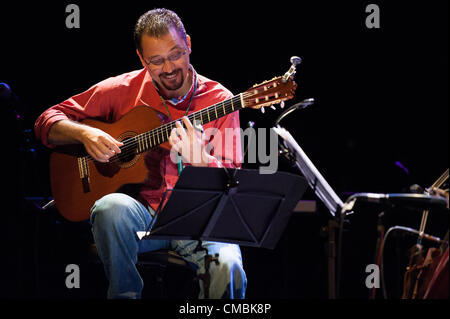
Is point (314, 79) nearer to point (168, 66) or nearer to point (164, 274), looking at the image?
point (168, 66)

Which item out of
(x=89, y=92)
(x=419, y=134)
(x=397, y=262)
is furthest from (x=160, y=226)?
(x=419, y=134)

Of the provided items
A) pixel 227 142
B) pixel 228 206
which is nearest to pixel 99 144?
pixel 227 142

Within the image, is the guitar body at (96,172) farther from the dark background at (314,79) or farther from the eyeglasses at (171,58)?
the dark background at (314,79)

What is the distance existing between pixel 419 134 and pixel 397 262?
3.72 ft

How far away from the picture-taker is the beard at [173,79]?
8.75 ft

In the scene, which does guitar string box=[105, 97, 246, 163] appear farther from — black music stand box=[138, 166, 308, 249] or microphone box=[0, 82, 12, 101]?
microphone box=[0, 82, 12, 101]

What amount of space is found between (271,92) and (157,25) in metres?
0.71

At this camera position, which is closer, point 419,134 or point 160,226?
point 160,226

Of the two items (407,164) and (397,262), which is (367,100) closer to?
(407,164)

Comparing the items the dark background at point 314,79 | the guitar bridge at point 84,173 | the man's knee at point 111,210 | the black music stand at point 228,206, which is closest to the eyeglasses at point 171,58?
the guitar bridge at point 84,173

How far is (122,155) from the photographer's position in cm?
264

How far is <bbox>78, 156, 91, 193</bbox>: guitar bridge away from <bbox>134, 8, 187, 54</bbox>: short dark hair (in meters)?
0.68

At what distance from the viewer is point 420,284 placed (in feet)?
7.80

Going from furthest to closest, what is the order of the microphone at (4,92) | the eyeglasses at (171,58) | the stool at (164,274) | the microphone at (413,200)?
1. the microphone at (4,92)
2. the eyeglasses at (171,58)
3. the stool at (164,274)
4. the microphone at (413,200)
